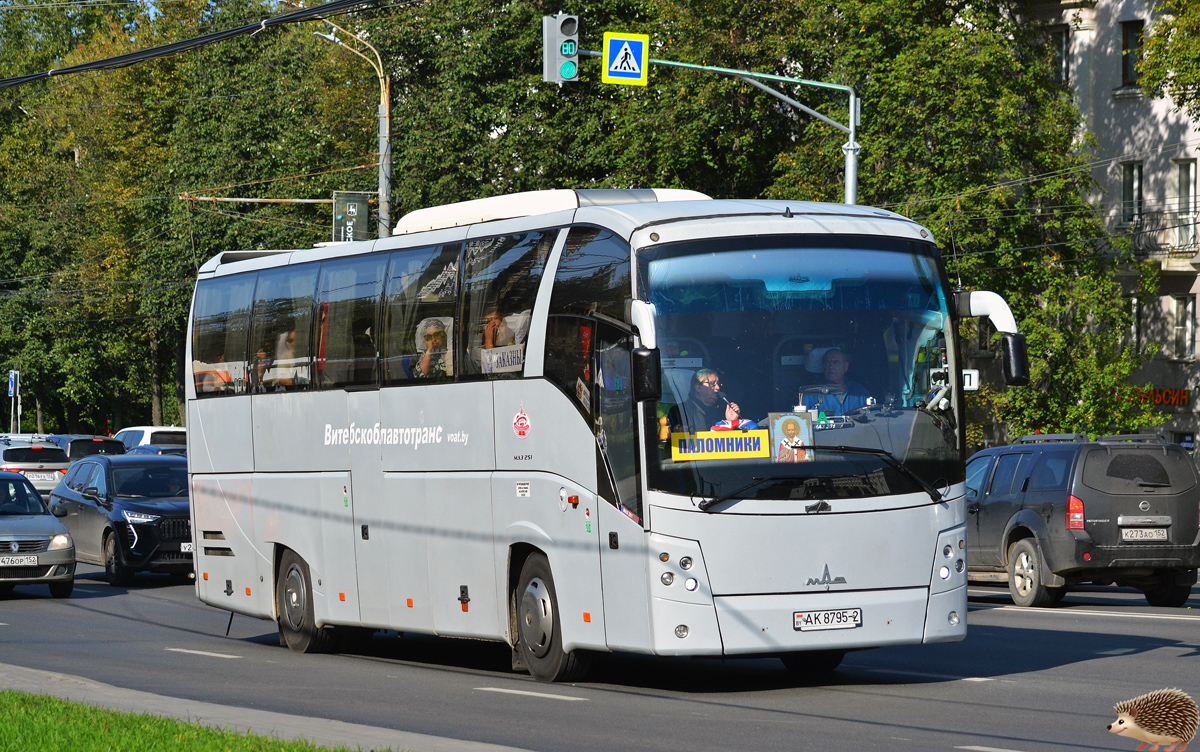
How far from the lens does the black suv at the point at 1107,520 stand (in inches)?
736

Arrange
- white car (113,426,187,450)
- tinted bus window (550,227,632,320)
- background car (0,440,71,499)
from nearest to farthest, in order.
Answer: tinted bus window (550,227,632,320), white car (113,426,187,450), background car (0,440,71,499)

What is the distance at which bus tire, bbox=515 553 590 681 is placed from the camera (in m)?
12.2

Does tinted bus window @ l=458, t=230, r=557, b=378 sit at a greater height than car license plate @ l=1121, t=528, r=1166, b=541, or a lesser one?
greater

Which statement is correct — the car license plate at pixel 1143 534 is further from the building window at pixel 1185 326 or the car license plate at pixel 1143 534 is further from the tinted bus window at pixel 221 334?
the building window at pixel 1185 326

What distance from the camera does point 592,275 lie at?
1186cm

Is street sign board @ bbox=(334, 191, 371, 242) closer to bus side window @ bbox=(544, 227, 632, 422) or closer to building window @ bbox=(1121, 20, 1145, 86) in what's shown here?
bus side window @ bbox=(544, 227, 632, 422)

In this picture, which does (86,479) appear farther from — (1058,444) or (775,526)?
(775,526)

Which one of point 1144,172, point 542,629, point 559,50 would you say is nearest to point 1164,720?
point 542,629

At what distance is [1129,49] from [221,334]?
1370 inches

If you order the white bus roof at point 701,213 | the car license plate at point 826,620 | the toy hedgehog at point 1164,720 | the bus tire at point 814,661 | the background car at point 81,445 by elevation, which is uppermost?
the white bus roof at point 701,213

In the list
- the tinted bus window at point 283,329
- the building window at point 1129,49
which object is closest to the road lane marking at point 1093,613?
the tinted bus window at point 283,329

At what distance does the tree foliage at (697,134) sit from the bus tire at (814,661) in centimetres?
2411

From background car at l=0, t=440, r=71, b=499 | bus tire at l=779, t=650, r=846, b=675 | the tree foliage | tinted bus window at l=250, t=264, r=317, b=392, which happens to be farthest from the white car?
bus tire at l=779, t=650, r=846, b=675

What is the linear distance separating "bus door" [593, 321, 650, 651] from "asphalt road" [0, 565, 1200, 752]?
1.84ft
